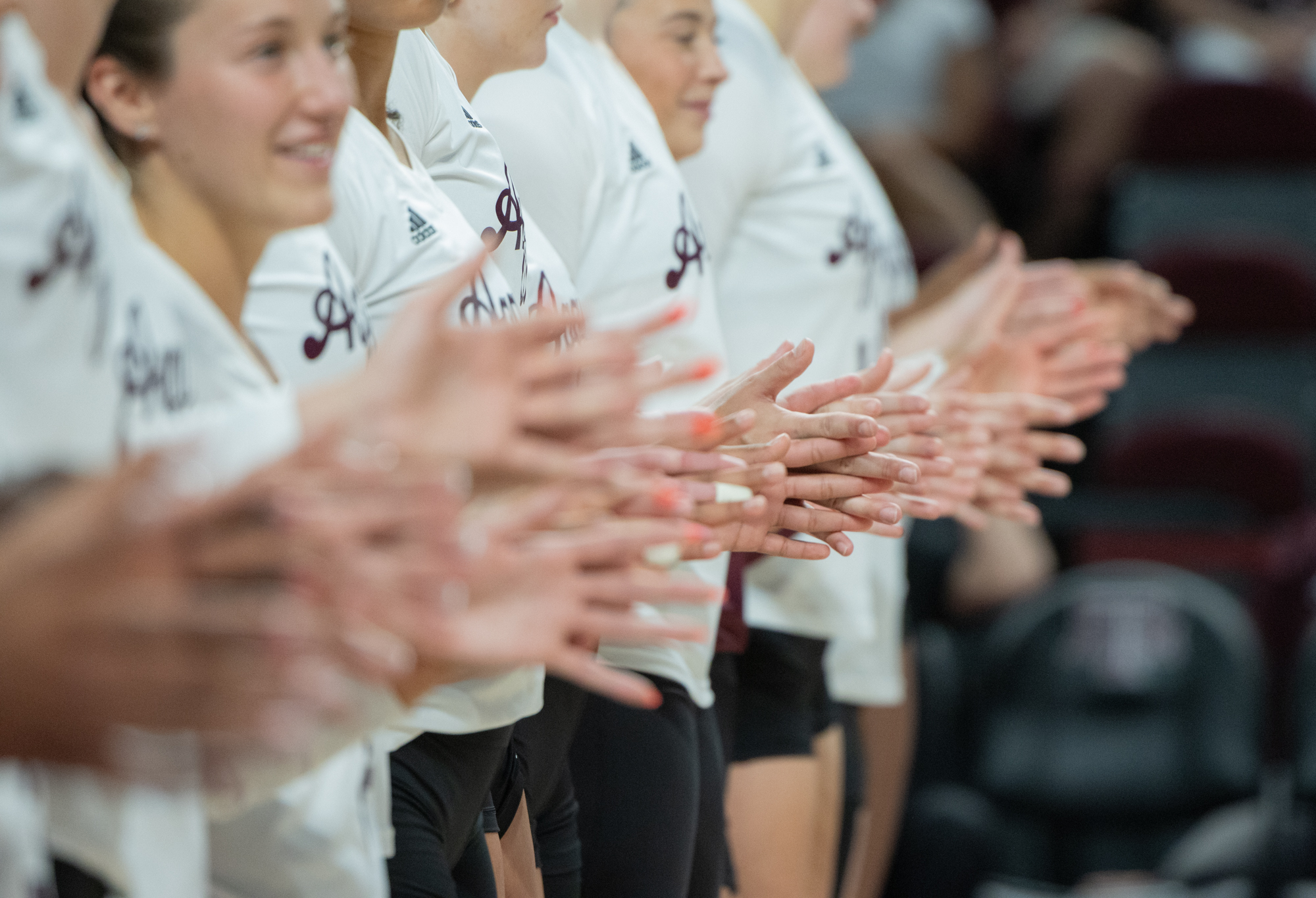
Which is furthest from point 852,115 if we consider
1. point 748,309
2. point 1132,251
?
point 748,309

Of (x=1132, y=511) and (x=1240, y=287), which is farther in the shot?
(x=1240, y=287)

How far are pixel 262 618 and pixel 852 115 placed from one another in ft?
14.5

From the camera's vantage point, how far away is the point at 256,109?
1.22m

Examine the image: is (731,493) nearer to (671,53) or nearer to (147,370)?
(147,370)

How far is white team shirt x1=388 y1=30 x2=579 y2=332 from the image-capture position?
63.3 inches

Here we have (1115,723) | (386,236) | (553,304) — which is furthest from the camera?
(1115,723)

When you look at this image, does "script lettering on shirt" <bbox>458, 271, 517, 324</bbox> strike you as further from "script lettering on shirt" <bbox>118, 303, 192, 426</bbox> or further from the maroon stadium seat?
the maroon stadium seat

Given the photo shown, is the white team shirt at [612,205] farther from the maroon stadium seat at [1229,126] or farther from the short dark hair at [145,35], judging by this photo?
the maroon stadium seat at [1229,126]

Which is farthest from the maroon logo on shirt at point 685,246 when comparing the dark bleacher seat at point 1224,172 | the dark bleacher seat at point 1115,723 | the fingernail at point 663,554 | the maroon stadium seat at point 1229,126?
the maroon stadium seat at point 1229,126

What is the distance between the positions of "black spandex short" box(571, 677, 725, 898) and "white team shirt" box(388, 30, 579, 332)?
44cm

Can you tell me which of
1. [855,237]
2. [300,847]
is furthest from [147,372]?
[855,237]

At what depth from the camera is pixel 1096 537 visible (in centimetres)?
401

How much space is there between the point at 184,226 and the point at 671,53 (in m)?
0.90

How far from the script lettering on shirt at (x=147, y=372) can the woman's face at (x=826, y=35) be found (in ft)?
5.40
